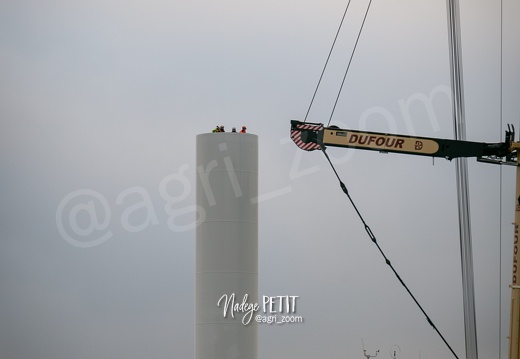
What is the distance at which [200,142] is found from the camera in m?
34.4

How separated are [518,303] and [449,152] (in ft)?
21.7

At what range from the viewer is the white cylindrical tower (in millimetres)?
33594

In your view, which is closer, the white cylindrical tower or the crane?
the white cylindrical tower

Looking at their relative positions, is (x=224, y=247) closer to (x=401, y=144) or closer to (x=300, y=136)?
(x=300, y=136)

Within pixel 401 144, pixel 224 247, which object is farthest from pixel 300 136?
pixel 224 247

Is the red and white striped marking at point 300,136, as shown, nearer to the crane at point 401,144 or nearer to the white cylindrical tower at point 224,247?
the crane at point 401,144

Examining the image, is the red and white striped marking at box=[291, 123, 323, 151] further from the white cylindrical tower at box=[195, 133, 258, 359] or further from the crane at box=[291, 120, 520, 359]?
the white cylindrical tower at box=[195, 133, 258, 359]

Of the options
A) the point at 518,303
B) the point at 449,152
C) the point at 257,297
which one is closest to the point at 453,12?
the point at 449,152

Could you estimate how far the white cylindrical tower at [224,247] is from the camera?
33594mm

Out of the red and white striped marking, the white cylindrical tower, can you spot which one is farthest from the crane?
the white cylindrical tower

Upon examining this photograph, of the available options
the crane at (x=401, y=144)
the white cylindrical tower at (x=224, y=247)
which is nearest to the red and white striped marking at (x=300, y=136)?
the crane at (x=401, y=144)

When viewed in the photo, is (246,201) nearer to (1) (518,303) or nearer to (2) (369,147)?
(2) (369,147)

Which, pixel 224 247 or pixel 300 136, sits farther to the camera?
pixel 300 136

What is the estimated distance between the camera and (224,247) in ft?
111
